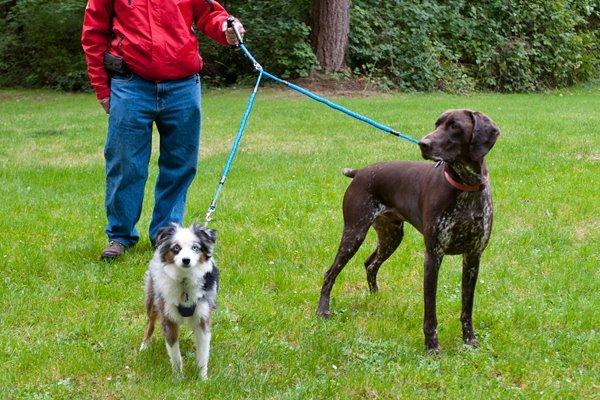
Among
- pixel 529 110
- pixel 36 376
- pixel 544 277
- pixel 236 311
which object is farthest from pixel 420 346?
pixel 529 110

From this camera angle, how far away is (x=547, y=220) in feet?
25.2

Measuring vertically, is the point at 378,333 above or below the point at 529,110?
above

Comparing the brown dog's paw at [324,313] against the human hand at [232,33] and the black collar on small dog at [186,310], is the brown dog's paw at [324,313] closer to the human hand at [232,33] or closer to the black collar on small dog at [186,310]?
the black collar on small dog at [186,310]

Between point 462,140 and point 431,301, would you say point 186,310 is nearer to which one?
point 431,301

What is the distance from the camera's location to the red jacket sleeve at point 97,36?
5938 mm

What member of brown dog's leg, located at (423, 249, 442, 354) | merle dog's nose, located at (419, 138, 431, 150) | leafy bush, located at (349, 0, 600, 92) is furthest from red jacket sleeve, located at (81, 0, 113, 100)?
leafy bush, located at (349, 0, 600, 92)

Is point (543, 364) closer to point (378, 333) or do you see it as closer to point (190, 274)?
point (378, 333)

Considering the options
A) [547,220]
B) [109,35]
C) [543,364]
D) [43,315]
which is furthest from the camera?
[547,220]

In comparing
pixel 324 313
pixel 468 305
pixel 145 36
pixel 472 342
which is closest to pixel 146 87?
pixel 145 36

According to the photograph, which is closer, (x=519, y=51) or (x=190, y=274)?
(x=190, y=274)

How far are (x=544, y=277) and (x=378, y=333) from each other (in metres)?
1.78

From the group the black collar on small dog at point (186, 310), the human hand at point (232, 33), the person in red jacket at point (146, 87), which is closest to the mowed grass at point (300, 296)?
the black collar on small dog at point (186, 310)

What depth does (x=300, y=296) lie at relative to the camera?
5773 mm

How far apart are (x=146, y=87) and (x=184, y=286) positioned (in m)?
2.31
